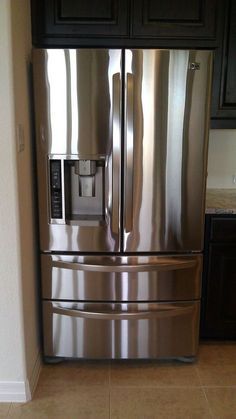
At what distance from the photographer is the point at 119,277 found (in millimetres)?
2119

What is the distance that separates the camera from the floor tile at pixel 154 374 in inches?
83.9

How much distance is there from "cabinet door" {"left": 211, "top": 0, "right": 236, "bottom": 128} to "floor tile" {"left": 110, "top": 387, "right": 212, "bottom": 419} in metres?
1.57

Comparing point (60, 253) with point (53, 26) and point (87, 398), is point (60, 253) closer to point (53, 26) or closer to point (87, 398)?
point (87, 398)

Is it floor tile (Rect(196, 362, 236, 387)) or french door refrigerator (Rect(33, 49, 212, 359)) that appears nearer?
french door refrigerator (Rect(33, 49, 212, 359))

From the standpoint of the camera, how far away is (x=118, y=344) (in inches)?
86.5

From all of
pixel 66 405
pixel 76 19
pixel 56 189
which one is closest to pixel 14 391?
pixel 66 405

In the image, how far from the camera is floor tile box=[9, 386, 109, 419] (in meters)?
1.89

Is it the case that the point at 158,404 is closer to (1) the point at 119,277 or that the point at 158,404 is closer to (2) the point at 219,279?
(1) the point at 119,277

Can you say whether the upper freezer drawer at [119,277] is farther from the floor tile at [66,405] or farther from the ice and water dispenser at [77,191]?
the floor tile at [66,405]

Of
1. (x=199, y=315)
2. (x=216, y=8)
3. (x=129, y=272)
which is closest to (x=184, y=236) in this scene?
(x=129, y=272)

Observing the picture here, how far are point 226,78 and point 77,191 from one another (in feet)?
3.67

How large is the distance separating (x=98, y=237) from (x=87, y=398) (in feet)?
2.80

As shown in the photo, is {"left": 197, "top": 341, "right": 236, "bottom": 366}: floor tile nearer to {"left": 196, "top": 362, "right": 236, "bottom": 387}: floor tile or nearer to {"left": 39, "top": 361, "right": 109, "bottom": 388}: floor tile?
{"left": 196, "top": 362, "right": 236, "bottom": 387}: floor tile

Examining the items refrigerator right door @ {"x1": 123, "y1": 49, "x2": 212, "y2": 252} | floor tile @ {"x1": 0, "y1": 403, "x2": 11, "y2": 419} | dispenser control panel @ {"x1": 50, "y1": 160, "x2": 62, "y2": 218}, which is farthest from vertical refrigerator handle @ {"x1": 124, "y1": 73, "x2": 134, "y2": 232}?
floor tile @ {"x1": 0, "y1": 403, "x2": 11, "y2": 419}
